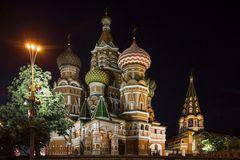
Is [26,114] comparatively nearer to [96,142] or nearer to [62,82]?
[96,142]

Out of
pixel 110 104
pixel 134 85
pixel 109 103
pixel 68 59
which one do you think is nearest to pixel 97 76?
pixel 109 103

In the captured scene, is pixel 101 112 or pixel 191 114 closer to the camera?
→ pixel 101 112

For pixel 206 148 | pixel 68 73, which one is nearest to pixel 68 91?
pixel 68 73

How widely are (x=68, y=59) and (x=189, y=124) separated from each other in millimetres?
30044

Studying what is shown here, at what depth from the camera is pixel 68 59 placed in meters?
49.2

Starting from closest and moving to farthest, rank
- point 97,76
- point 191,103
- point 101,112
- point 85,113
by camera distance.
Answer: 1. point 101,112
2. point 85,113
3. point 97,76
4. point 191,103

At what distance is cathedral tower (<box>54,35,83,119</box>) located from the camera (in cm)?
4634

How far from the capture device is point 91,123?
38.1 meters

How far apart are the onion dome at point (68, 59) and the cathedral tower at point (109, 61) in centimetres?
287

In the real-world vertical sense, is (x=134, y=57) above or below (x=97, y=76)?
above

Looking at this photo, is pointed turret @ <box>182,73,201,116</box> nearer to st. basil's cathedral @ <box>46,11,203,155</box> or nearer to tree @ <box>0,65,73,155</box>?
st. basil's cathedral @ <box>46,11,203,155</box>

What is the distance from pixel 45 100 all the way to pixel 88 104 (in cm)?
2300

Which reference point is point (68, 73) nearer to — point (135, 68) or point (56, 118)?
point (135, 68)

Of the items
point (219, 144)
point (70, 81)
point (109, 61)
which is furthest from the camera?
point (109, 61)
